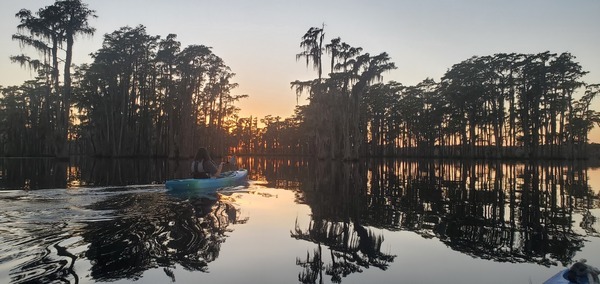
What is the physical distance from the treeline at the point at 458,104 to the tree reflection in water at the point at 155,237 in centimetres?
3242

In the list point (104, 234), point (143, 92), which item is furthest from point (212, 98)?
point (104, 234)

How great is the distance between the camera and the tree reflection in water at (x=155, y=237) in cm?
505

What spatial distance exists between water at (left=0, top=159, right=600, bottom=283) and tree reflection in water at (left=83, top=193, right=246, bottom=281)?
0.08ft

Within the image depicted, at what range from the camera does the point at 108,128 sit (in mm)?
46688

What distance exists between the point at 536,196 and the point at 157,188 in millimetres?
14305

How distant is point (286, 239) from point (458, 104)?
5392 cm

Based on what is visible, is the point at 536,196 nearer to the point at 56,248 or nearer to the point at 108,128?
the point at 56,248

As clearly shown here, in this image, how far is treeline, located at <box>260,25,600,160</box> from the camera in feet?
137

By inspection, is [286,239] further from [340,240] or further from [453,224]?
[453,224]

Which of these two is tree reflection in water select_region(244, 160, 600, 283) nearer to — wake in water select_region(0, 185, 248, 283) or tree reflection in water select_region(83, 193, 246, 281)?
tree reflection in water select_region(83, 193, 246, 281)

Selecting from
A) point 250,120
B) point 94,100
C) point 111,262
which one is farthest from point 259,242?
point 250,120

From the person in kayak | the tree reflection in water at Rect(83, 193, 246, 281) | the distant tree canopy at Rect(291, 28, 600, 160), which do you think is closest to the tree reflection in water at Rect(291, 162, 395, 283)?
the tree reflection in water at Rect(83, 193, 246, 281)

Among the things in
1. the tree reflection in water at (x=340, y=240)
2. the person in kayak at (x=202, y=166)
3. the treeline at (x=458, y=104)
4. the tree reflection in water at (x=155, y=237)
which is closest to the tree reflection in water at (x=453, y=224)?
the tree reflection in water at (x=340, y=240)

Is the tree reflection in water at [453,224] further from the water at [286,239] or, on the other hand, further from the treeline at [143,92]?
the treeline at [143,92]
